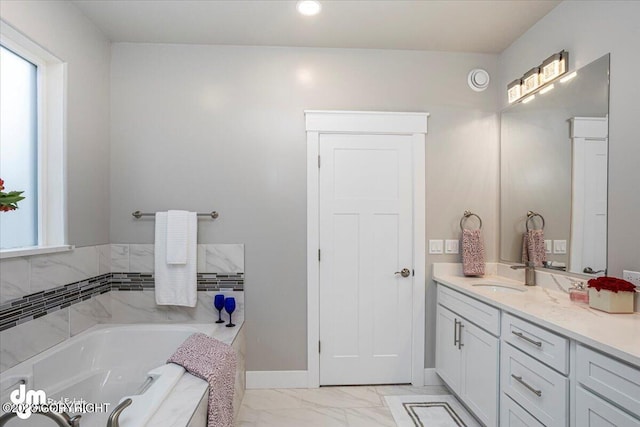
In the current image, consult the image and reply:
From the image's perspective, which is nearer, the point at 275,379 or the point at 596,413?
the point at 596,413

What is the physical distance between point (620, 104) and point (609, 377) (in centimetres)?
137

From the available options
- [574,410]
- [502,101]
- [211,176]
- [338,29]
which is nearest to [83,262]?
[211,176]

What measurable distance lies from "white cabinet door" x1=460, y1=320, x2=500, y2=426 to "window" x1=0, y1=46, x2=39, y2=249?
8.97 ft

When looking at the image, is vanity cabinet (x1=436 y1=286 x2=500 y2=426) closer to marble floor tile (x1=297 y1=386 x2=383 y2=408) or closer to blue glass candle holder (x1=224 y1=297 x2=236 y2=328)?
marble floor tile (x1=297 y1=386 x2=383 y2=408)

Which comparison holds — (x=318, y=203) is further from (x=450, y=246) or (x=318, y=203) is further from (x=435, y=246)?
(x=450, y=246)

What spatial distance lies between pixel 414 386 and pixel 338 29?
2.76 m

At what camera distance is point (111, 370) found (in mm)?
2297

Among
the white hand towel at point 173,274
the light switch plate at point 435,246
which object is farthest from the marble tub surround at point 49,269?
the light switch plate at point 435,246

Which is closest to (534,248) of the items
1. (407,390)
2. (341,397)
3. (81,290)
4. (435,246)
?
(435,246)

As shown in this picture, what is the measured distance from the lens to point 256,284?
2.71 m

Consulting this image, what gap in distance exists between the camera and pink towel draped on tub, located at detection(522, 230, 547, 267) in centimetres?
233

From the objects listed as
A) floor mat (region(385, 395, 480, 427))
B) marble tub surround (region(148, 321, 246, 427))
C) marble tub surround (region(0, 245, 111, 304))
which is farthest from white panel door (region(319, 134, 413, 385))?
marble tub surround (region(0, 245, 111, 304))

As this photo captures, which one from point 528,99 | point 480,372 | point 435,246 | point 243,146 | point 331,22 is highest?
point 331,22

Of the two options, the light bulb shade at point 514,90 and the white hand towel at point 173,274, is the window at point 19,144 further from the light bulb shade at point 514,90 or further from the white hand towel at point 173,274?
the light bulb shade at point 514,90
